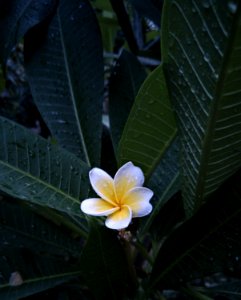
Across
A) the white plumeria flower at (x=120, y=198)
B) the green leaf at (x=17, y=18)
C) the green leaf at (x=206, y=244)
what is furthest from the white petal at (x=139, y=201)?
the green leaf at (x=17, y=18)

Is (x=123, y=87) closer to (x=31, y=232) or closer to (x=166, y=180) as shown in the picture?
(x=166, y=180)

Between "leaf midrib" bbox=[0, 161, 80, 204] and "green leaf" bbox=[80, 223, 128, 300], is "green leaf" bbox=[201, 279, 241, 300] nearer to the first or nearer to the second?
"green leaf" bbox=[80, 223, 128, 300]

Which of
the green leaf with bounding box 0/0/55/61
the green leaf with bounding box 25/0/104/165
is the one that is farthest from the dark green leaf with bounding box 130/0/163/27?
the green leaf with bounding box 0/0/55/61

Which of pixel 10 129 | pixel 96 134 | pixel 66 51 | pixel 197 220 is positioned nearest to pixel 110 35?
pixel 66 51

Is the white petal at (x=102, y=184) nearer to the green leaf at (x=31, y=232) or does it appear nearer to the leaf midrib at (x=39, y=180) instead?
the leaf midrib at (x=39, y=180)

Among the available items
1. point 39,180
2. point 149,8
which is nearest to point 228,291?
point 39,180

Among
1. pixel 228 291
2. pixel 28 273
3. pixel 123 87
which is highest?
pixel 123 87
